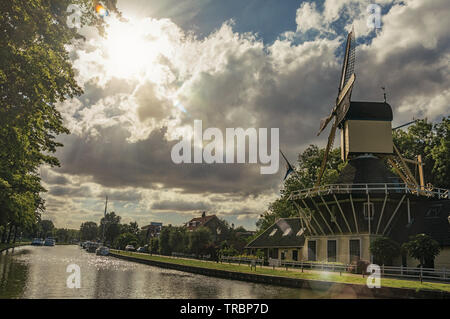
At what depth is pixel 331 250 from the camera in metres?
38.7

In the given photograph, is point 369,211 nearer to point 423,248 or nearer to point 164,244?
point 423,248

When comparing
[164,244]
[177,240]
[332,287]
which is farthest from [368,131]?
[164,244]

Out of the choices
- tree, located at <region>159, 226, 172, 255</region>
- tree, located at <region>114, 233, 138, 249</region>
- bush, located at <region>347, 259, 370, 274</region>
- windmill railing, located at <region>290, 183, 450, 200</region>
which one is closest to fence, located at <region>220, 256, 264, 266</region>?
windmill railing, located at <region>290, 183, 450, 200</region>

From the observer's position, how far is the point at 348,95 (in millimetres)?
41688

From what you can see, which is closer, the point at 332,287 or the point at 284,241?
the point at 332,287

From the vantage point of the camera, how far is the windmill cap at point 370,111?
41.5 m

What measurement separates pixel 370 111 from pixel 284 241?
18.4 m

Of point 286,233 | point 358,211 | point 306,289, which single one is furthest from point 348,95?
point 306,289

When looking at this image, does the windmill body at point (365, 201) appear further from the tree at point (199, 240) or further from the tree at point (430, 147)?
the tree at point (199, 240)

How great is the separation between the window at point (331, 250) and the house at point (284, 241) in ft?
23.3

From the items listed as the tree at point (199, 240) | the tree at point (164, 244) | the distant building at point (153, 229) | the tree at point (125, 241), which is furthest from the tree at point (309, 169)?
the distant building at point (153, 229)

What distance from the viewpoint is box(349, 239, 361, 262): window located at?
118 ft

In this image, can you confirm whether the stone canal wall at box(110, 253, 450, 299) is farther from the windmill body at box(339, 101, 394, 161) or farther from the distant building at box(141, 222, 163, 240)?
the distant building at box(141, 222, 163, 240)
